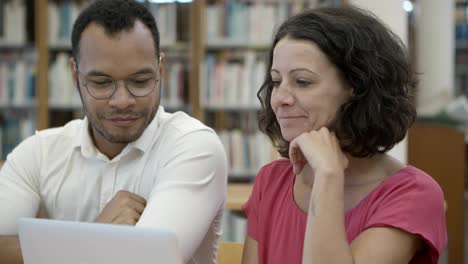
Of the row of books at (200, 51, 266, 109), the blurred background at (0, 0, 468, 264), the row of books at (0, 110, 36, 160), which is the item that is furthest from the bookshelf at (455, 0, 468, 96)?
the row of books at (0, 110, 36, 160)

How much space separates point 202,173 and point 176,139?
0.41 ft

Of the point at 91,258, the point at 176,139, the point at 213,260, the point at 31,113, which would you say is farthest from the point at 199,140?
the point at 31,113

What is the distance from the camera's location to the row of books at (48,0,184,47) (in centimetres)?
432

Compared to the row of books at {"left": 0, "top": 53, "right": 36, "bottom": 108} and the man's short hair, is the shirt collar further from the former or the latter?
the row of books at {"left": 0, "top": 53, "right": 36, "bottom": 108}

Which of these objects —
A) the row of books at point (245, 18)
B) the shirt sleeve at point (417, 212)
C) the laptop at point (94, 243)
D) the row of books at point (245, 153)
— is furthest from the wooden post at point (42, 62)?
the shirt sleeve at point (417, 212)

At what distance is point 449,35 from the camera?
21.8ft

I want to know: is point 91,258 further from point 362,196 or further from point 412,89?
point 412,89

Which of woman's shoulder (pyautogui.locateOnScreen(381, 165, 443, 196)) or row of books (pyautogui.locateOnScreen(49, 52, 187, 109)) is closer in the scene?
woman's shoulder (pyautogui.locateOnScreen(381, 165, 443, 196))

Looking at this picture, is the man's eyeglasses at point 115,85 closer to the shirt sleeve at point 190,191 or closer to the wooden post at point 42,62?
the shirt sleeve at point 190,191

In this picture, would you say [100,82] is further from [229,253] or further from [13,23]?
[13,23]

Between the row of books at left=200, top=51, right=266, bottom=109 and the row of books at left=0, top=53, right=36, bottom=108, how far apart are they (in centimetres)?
118

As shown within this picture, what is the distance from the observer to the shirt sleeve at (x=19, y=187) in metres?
1.59

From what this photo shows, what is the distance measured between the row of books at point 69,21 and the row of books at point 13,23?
0.63 ft

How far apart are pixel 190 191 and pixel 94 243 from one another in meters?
0.45
